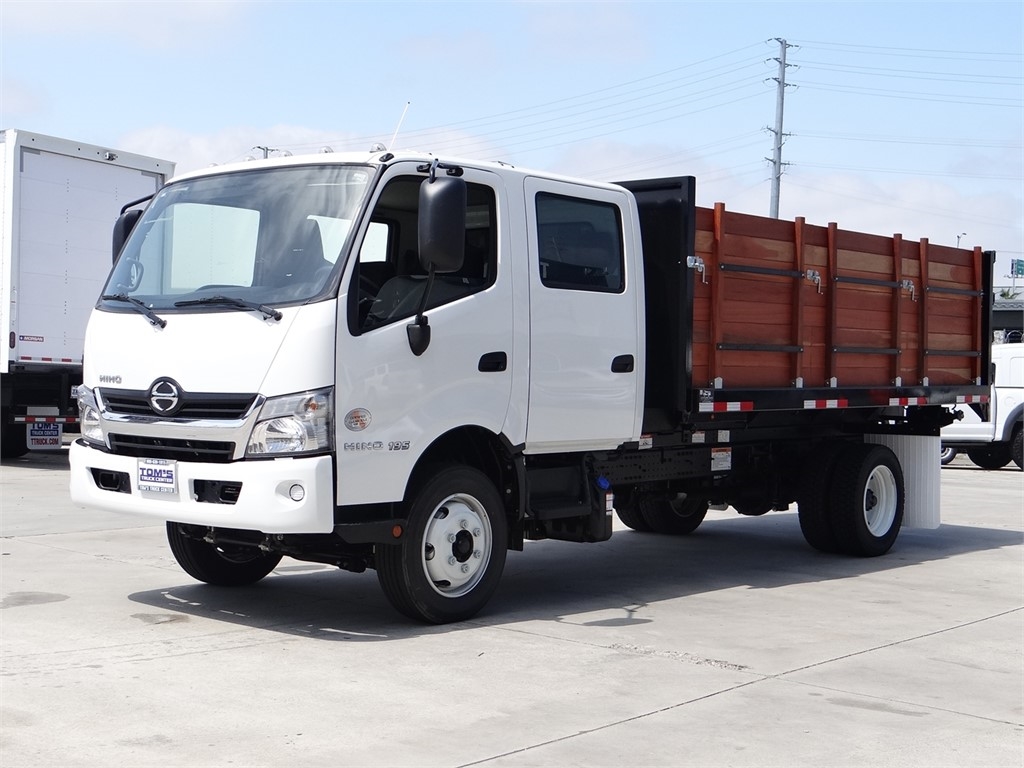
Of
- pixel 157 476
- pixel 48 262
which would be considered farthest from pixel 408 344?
pixel 48 262

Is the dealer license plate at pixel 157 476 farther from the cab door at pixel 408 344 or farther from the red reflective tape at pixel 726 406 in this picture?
the red reflective tape at pixel 726 406

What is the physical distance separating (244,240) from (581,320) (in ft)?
6.91

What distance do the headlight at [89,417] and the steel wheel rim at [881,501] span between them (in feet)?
20.3

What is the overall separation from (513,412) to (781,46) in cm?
5134

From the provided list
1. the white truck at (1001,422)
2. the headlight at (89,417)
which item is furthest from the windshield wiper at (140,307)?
the white truck at (1001,422)

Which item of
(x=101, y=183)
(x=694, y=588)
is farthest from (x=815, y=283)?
(x=101, y=183)

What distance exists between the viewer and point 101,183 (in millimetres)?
17203

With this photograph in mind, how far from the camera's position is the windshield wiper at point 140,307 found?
6984 millimetres

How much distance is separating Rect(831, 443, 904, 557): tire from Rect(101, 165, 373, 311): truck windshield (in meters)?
5.19

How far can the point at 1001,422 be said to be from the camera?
68.4 ft

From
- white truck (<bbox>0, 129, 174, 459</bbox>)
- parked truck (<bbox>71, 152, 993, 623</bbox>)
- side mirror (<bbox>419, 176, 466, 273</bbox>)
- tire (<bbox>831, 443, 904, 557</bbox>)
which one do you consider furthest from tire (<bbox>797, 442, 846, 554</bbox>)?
white truck (<bbox>0, 129, 174, 459</bbox>)

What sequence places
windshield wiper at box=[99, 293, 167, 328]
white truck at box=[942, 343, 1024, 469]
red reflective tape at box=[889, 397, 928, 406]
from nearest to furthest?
windshield wiper at box=[99, 293, 167, 328]
red reflective tape at box=[889, 397, 928, 406]
white truck at box=[942, 343, 1024, 469]

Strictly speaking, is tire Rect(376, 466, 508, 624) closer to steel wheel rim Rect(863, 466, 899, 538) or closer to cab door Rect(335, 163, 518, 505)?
cab door Rect(335, 163, 518, 505)

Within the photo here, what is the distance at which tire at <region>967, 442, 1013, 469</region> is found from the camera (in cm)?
2153
